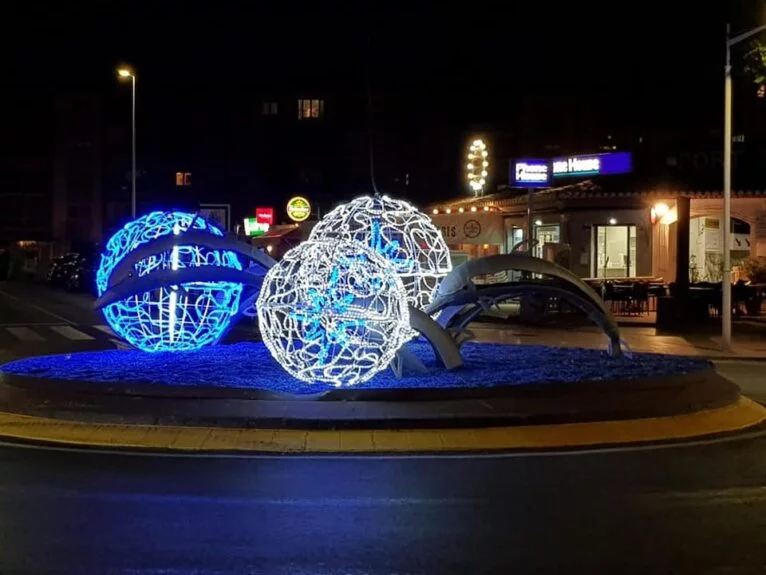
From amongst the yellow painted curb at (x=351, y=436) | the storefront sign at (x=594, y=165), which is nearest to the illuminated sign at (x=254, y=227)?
the storefront sign at (x=594, y=165)

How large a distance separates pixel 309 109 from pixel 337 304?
5260cm

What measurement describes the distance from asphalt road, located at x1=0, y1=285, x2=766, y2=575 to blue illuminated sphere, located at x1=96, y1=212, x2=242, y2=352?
219 inches

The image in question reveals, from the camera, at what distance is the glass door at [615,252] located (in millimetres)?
33031

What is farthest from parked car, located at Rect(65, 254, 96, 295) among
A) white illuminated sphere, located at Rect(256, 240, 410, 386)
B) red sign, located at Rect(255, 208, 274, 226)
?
white illuminated sphere, located at Rect(256, 240, 410, 386)

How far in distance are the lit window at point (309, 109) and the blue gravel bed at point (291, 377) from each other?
157 feet

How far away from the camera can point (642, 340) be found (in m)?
23.0

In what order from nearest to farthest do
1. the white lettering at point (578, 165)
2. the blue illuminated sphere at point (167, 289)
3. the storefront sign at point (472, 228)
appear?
1. the blue illuminated sphere at point (167, 289)
2. the white lettering at point (578, 165)
3. the storefront sign at point (472, 228)

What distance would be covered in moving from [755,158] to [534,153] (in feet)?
62.4

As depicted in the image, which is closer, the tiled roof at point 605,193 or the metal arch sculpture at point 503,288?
the metal arch sculpture at point 503,288

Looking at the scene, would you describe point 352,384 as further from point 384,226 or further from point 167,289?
point 167,289

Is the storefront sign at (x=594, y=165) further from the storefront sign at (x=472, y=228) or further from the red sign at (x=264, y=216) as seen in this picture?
the red sign at (x=264, y=216)

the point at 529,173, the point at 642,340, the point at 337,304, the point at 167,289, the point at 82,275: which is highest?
the point at 529,173

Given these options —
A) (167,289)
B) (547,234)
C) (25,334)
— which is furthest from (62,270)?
(167,289)

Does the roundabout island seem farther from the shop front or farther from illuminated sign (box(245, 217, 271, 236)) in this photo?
illuminated sign (box(245, 217, 271, 236))
